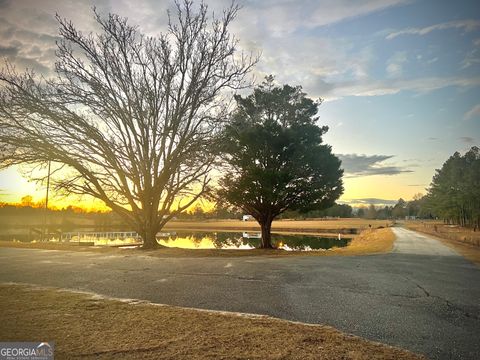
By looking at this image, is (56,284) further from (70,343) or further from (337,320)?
(337,320)

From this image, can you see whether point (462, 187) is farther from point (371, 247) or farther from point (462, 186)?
point (371, 247)

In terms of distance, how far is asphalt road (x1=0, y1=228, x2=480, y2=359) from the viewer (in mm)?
5387

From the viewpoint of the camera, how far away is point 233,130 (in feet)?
77.3

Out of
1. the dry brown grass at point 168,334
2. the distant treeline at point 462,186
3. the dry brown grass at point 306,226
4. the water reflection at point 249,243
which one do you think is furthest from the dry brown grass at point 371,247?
the dry brown grass at point 306,226

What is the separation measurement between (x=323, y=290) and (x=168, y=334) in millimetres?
4450

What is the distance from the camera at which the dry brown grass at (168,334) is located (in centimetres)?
424

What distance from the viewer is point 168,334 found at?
4848 mm

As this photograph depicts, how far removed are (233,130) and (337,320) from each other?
18841 mm

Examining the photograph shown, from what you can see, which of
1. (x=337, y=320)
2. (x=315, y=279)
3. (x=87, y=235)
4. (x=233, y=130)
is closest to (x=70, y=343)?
(x=337, y=320)

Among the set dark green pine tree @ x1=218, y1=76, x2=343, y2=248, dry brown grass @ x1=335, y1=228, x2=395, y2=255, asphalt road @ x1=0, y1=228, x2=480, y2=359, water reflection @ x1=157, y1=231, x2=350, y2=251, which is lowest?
water reflection @ x1=157, y1=231, x2=350, y2=251

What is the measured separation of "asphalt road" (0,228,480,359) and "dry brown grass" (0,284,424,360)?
2.11 ft

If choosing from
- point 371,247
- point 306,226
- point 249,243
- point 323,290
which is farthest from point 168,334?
point 306,226

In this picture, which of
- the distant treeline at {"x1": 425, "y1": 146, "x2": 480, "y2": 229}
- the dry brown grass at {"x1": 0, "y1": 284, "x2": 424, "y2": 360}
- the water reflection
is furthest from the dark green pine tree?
the distant treeline at {"x1": 425, "y1": 146, "x2": 480, "y2": 229}

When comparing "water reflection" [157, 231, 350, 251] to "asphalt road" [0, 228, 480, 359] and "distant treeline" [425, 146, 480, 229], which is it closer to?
"distant treeline" [425, 146, 480, 229]
